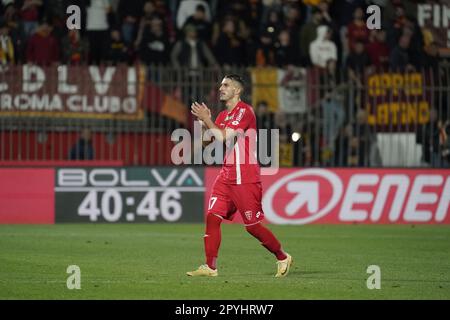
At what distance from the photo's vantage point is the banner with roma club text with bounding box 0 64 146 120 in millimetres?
22219

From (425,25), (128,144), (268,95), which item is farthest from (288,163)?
(425,25)

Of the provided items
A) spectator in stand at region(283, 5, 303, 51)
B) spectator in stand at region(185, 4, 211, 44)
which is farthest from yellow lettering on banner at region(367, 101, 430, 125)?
spectator in stand at region(185, 4, 211, 44)

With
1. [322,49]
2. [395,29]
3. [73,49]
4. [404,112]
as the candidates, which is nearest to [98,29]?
[73,49]

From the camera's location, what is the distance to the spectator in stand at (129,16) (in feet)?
83.7

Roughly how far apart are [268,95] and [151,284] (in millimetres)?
11085

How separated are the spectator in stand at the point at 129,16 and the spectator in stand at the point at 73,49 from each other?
1.17 m

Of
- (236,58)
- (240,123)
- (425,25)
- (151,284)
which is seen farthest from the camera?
(425,25)

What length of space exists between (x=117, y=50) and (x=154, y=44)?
2.52ft

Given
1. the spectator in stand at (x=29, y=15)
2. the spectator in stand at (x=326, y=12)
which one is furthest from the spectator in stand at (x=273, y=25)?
the spectator in stand at (x=29, y=15)

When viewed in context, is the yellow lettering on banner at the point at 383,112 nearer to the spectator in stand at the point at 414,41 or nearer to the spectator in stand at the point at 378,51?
the spectator in stand at the point at 378,51

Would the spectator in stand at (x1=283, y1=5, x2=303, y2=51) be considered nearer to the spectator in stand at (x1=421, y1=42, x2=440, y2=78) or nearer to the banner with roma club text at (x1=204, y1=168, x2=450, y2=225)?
the spectator in stand at (x1=421, y1=42, x2=440, y2=78)

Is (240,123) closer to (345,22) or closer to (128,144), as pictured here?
(128,144)

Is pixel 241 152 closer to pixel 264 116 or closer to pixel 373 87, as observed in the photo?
pixel 264 116

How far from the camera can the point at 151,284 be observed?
1289 cm
